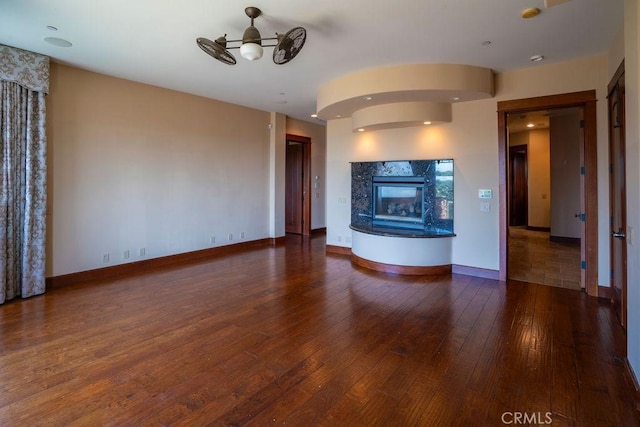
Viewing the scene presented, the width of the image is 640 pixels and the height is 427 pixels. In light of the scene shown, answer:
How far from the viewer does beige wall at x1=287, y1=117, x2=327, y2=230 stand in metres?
8.41

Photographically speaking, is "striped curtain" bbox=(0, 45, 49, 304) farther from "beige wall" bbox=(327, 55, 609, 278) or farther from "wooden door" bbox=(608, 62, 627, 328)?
"wooden door" bbox=(608, 62, 627, 328)

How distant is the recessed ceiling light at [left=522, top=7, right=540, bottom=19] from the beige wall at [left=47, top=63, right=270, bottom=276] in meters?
5.03

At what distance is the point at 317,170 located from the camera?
8.70m

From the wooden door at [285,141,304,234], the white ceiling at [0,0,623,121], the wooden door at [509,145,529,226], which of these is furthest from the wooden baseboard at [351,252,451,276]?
the wooden door at [509,145,529,226]

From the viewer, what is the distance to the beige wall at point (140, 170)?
14.0ft

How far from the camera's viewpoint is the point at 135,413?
188cm

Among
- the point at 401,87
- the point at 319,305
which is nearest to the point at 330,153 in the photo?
→ the point at 401,87

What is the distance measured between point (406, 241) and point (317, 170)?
4425 millimetres

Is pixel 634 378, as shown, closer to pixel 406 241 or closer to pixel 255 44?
pixel 406 241

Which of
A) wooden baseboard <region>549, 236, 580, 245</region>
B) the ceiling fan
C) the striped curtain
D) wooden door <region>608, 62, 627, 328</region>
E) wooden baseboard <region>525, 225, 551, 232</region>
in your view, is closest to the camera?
the ceiling fan

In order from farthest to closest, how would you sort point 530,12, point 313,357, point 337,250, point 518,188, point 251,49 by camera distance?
point 518,188, point 337,250, point 530,12, point 251,49, point 313,357

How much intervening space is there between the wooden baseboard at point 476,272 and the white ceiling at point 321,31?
2839mm

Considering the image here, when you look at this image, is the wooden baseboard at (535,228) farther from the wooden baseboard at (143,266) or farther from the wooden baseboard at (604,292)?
the wooden baseboard at (143,266)

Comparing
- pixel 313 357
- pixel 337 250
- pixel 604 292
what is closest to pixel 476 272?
pixel 604 292
